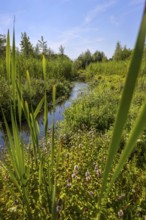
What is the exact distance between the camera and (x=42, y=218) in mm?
1691

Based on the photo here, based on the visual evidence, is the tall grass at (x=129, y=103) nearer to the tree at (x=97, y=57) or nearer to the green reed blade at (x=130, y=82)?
the green reed blade at (x=130, y=82)

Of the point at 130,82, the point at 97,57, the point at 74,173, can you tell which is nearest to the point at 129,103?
the point at 130,82

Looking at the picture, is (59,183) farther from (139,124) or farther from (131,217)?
(139,124)

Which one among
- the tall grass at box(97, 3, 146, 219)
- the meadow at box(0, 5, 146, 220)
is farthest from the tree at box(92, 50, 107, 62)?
the tall grass at box(97, 3, 146, 219)

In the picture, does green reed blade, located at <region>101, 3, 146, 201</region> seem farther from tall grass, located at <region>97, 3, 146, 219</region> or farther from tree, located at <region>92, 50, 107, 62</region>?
tree, located at <region>92, 50, 107, 62</region>

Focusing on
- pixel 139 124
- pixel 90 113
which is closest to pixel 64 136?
pixel 90 113

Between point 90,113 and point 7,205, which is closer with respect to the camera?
point 7,205

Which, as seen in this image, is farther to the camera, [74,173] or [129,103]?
[74,173]

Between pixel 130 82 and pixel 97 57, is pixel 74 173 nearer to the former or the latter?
pixel 130 82

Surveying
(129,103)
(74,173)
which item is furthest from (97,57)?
(129,103)

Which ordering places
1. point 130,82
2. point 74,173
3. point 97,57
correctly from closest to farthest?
point 130,82 < point 74,173 < point 97,57

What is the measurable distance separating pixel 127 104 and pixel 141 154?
3347 millimetres

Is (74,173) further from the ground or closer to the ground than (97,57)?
closer to the ground

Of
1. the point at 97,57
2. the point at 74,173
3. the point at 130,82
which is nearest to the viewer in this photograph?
the point at 130,82
